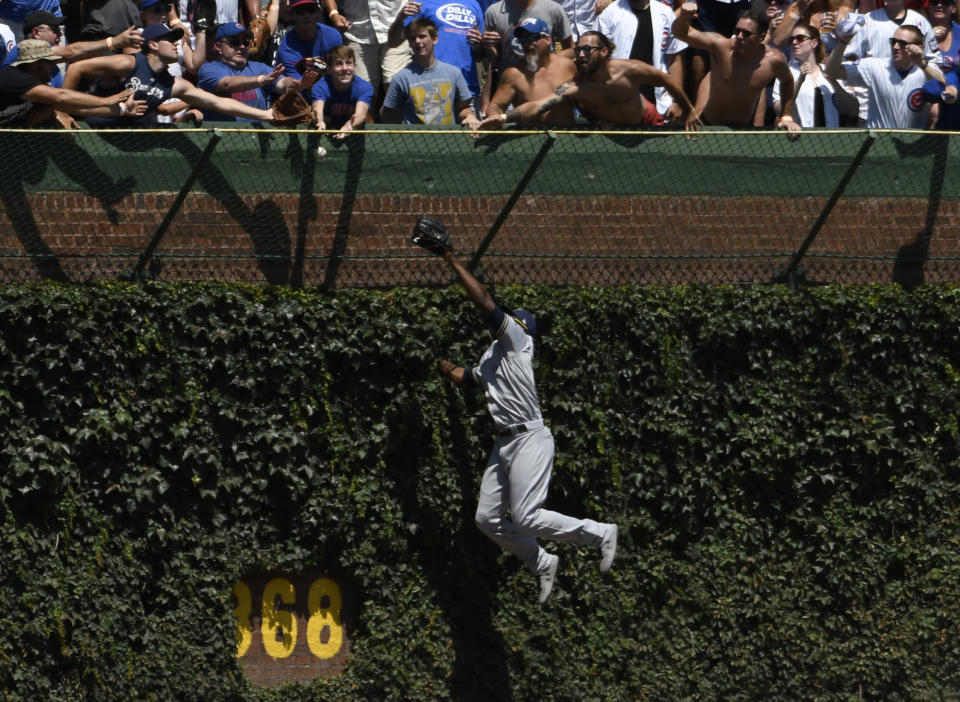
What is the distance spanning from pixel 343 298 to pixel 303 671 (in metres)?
2.68

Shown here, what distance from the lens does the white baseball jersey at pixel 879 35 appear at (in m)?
13.0

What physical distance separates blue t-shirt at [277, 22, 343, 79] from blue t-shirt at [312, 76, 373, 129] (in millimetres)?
1122

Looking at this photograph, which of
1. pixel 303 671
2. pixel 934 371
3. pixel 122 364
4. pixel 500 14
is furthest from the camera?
pixel 500 14

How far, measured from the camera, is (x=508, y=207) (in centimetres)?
1068

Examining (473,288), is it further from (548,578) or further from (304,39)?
(304,39)

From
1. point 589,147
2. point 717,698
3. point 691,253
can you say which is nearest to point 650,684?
point 717,698

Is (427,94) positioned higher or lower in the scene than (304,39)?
lower

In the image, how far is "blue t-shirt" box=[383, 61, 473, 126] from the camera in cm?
1204

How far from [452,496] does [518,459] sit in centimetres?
71

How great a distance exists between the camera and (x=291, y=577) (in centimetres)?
1057

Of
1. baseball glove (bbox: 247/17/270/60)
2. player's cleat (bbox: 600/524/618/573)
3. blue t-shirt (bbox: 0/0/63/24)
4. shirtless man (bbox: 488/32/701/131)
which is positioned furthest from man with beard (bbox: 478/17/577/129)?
blue t-shirt (bbox: 0/0/63/24)

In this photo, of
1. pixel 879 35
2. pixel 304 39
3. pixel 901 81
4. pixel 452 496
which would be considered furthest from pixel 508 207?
pixel 879 35

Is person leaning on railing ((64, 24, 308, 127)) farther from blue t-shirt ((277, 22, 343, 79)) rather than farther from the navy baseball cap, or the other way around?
the navy baseball cap

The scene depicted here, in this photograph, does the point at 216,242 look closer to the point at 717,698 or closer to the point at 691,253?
the point at 691,253
